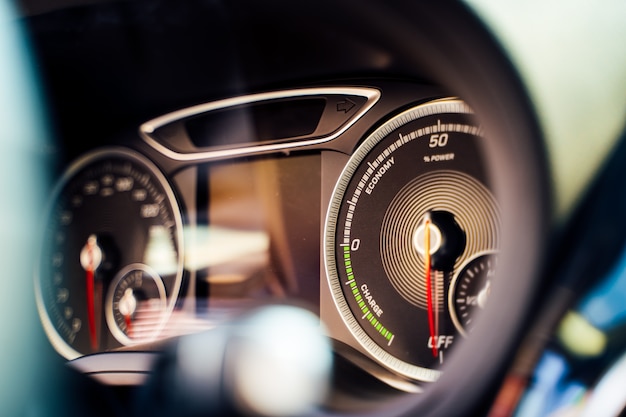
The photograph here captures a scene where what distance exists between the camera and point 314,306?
1449 mm

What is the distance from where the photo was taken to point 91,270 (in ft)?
5.90

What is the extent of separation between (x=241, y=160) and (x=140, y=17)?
1.71 ft

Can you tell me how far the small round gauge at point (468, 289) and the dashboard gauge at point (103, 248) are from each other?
28.7 inches

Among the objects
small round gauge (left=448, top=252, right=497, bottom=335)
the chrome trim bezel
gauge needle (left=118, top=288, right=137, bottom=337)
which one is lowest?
gauge needle (left=118, top=288, right=137, bottom=337)

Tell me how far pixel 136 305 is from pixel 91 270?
0.58 ft

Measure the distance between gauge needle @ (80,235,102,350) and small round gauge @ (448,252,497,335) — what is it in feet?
3.21

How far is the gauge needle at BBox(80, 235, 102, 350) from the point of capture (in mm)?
1791

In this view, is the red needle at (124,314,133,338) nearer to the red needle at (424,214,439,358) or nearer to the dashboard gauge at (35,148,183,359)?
the dashboard gauge at (35,148,183,359)

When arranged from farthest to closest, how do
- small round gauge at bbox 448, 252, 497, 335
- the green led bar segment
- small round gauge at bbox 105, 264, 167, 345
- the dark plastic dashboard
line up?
small round gauge at bbox 105, 264, 167, 345 → the green led bar segment → small round gauge at bbox 448, 252, 497, 335 → the dark plastic dashboard

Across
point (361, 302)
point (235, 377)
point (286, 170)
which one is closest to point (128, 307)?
point (286, 170)

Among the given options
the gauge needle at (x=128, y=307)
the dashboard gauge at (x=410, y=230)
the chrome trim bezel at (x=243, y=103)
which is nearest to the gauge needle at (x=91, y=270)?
the gauge needle at (x=128, y=307)

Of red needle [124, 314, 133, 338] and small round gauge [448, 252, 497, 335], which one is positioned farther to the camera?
red needle [124, 314, 133, 338]

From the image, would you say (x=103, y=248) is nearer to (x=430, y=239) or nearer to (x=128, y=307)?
(x=128, y=307)

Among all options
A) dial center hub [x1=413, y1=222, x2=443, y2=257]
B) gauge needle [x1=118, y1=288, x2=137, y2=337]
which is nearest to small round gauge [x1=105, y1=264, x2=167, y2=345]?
gauge needle [x1=118, y1=288, x2=137, y2=337]
